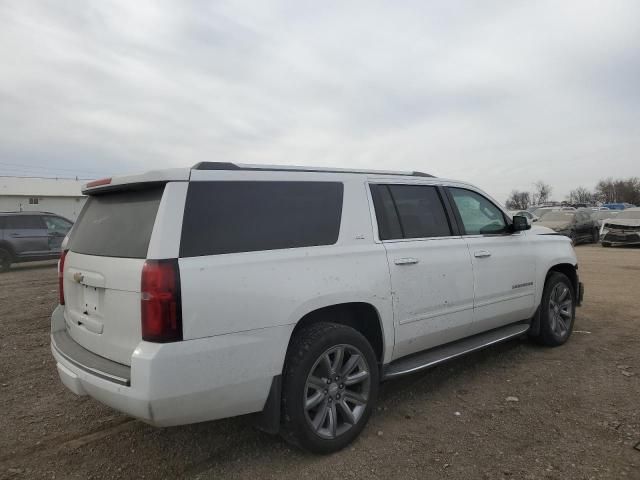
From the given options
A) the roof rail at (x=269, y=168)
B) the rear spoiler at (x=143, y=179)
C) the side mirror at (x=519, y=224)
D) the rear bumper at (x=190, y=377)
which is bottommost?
the rear bumper at (x=190, y=377)

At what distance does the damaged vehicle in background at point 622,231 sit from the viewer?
17438mm

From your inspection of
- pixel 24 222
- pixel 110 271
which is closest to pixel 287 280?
pixel 110 271

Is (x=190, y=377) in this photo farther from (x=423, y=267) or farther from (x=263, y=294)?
(x=423, y=267)

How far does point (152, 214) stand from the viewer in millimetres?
2684

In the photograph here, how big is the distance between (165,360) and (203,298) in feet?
1.21

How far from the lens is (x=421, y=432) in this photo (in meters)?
3.38

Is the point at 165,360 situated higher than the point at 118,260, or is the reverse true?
the point at 118,260

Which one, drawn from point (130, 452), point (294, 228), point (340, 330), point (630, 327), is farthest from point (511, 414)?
point (630, 327)

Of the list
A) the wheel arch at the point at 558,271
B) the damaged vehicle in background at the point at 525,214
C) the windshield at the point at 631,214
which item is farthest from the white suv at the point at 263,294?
the windshield at the point at 631,214

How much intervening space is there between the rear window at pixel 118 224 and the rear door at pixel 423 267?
1.66 meters

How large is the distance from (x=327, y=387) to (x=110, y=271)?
1543 mm

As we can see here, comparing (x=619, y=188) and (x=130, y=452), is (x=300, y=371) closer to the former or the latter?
(x=130, y=452)

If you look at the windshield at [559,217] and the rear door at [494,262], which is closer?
the rear door at [494,262]

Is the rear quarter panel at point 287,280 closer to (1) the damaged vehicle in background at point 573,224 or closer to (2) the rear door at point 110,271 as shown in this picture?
(2) the rear door at point 110,271
